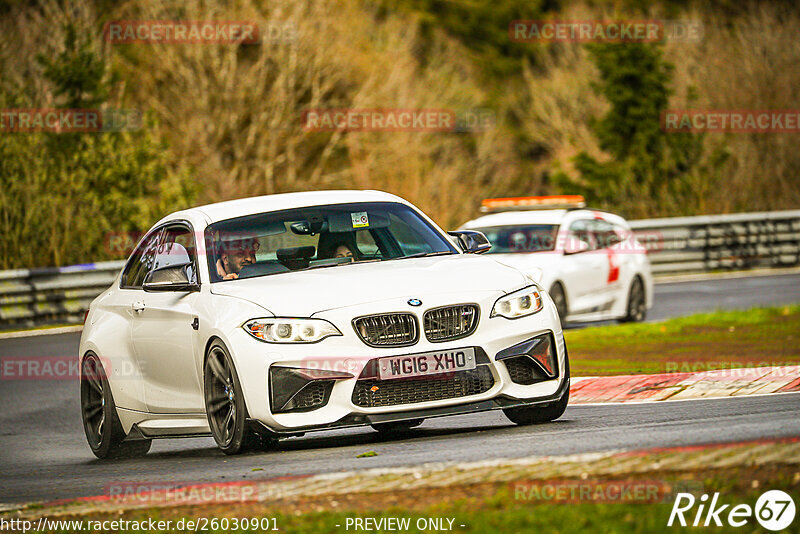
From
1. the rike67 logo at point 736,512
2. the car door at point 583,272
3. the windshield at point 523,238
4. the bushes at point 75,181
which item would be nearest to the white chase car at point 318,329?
the rike67 logo at point 736,512

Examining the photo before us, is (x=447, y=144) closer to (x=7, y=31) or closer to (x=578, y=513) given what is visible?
(x=7, y=31)

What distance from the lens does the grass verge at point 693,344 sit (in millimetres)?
13281

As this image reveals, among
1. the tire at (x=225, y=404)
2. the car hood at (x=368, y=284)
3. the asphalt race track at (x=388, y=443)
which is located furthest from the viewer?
the tire at (x=225, y=404)

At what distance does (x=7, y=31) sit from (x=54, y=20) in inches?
53.6

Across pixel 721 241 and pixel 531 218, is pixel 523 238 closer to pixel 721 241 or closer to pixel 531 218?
pixel 531 218

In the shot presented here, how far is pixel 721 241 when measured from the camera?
29.5 metres

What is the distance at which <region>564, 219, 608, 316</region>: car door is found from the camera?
19.3m

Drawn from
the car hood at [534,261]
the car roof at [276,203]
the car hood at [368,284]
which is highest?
the car roof at [276,203]

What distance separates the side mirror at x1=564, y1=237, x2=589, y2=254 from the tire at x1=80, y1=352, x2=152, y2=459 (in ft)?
32.0

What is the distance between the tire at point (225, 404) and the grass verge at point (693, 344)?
4.72 m

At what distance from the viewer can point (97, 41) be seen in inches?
1458

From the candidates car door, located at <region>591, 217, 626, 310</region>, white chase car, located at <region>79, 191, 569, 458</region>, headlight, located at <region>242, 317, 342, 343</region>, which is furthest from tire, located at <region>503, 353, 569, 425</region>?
Result: car door, located at <region>591, 217, 626, 310</region>

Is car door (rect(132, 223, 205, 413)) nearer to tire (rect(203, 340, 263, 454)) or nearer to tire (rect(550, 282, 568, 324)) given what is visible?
tire (rect(203, 340, 263, 454))

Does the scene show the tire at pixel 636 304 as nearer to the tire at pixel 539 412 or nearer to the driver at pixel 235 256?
the tire at pixel 539 412
